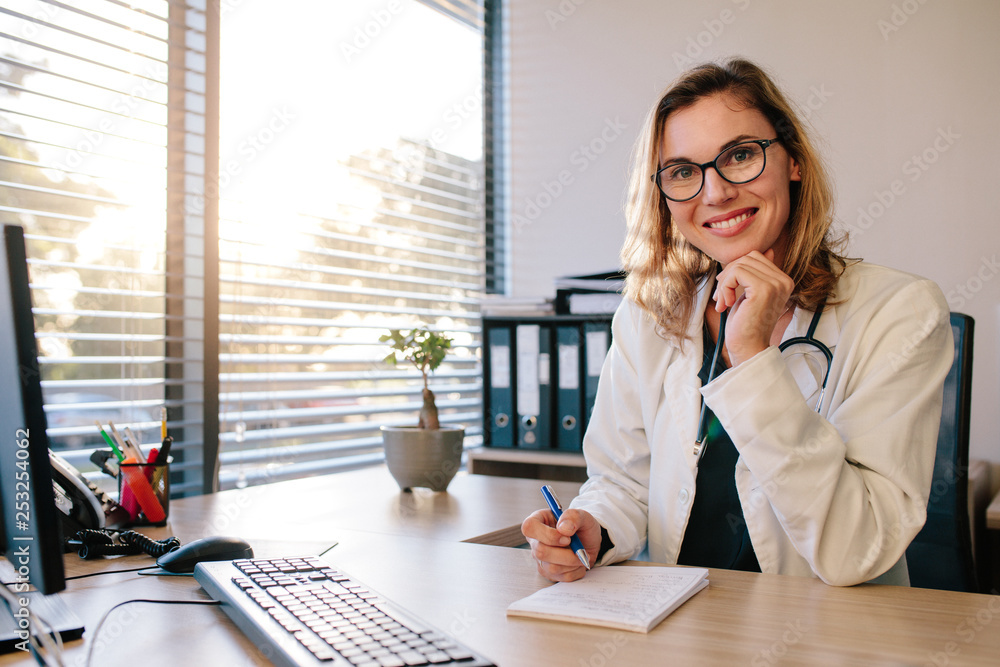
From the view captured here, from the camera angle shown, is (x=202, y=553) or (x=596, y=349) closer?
(x=202, y=553)

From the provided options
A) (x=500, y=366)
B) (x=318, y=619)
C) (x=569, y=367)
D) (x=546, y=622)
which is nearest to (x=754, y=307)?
(x=546, y=622)

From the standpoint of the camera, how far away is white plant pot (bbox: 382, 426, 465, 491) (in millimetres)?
1623

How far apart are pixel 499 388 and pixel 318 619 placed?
173 centimetres

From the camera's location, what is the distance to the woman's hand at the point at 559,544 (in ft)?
3.15

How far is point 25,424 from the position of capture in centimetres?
64

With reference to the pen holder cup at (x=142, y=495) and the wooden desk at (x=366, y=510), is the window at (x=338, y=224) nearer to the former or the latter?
the wooden desk at (x=366, y=510)

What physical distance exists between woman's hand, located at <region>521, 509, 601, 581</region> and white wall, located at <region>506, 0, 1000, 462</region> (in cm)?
173

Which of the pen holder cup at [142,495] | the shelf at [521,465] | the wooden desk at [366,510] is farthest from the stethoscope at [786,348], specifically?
the shelf at [521,465]

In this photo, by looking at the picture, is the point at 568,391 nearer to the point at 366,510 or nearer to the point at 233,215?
the point at 366,510

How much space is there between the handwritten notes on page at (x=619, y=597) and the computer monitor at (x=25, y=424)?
0.45 meters

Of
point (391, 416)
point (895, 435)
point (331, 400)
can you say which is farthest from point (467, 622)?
point (391, 416)

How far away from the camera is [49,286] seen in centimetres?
168

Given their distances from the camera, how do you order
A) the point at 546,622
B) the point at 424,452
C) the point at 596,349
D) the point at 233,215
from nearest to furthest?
the point at 546,622 → the point at 424,452 → the point at 233,215 → the point at 596,349

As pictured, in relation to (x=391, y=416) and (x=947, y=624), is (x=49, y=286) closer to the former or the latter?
(x=391, y=416)
